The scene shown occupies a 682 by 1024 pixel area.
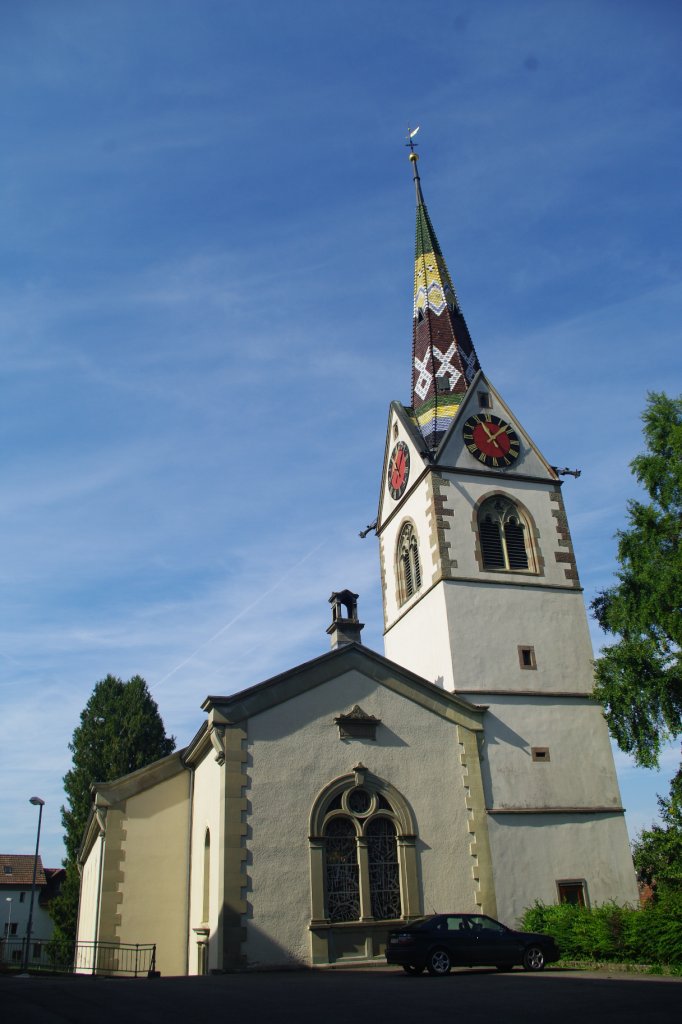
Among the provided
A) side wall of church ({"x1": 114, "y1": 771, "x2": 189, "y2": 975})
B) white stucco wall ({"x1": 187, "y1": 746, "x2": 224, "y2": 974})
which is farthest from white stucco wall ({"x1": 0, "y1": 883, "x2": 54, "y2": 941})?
white stucco wall ({"x1": 187, "y1": 746, "x2": 224, "y2": 974})

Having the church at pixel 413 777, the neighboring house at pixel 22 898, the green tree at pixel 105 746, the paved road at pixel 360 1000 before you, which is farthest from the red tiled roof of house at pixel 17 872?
the paved road at pixel 360 1000

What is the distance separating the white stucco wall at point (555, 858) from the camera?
20312 mm

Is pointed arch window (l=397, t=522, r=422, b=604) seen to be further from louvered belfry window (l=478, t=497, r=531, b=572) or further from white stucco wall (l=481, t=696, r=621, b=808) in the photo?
white stucco wall (l=481, t=696, r=621, b=808)

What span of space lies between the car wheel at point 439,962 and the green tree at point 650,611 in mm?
8719

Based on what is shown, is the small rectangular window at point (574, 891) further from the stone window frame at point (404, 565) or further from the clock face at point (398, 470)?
the clock face at point (398, 470)

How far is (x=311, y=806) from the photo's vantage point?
19.0 m

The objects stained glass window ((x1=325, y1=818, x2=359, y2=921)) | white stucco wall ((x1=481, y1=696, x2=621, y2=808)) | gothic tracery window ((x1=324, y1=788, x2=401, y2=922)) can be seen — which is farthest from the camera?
white stucco wall ((x1=481, y1=696, x2=621, y2=808))

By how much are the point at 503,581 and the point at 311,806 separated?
30.4 ft

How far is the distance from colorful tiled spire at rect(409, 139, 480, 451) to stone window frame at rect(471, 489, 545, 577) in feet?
8.89

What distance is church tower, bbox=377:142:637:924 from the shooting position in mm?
21281

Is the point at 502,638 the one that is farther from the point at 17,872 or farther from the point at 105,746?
the point at 17,872

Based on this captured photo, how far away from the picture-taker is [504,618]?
24344mm

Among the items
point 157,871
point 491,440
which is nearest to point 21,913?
point 157,871

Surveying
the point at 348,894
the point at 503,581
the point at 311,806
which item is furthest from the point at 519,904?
the point at 503,581
